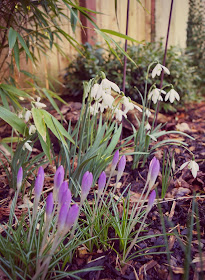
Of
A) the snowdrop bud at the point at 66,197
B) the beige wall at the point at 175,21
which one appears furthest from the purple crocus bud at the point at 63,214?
the beige wall at the point at 175,21

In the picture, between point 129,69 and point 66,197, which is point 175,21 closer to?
point 129,69

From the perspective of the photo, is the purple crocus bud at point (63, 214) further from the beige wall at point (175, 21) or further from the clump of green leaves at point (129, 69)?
the beige wall at point (175, 21)

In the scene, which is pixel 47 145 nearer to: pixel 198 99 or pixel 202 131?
pixel 202 131

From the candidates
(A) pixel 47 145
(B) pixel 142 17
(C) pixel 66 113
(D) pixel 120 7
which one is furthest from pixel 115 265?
(B) pixel 142 17

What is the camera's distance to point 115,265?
943 mm

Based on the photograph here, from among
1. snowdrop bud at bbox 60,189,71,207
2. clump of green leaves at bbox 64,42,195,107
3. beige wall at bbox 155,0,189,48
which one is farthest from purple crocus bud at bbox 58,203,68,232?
beige wall at bbox 155,0,189,48

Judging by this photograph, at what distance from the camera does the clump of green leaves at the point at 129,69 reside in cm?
300

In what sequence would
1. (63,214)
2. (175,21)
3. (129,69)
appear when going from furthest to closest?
1. (175,21)
2. (129,69)
3. (63,214)

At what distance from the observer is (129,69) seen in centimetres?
304

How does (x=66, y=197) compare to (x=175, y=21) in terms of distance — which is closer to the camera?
(x=66, y=197)

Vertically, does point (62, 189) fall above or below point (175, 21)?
below

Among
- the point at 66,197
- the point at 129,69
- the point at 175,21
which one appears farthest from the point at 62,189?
the point at 175,21

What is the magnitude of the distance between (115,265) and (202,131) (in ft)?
6.22

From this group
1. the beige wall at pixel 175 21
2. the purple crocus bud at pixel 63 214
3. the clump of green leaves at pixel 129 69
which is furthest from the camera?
the beige wall at pixel 175 21
